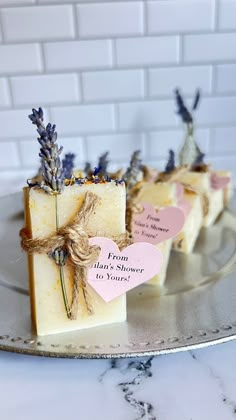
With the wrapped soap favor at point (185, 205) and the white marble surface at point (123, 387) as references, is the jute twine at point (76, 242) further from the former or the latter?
the wrapped soap favor at point (185, 205)

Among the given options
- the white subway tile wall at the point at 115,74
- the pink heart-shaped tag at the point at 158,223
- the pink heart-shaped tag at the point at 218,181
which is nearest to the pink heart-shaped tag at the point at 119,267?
the pink heart-shaped tag at the point at 158,223

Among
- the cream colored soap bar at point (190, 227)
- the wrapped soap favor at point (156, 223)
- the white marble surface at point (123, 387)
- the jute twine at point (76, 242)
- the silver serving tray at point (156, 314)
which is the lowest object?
the white marble surface at point (123, 387)

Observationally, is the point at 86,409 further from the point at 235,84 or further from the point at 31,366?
the point at 235,84

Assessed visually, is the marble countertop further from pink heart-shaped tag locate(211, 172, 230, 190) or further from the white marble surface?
pink heart-shaped tag locate(211, 172, 230, 190)

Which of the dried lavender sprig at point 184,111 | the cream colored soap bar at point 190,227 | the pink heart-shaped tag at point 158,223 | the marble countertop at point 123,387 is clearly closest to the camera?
the marble countertop at point 123,387

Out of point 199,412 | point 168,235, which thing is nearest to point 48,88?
point 168,235

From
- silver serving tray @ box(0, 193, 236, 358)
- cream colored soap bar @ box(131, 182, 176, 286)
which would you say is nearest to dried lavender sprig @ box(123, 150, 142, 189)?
cream colored soap bar @ box(131, 182, 176, 286)
